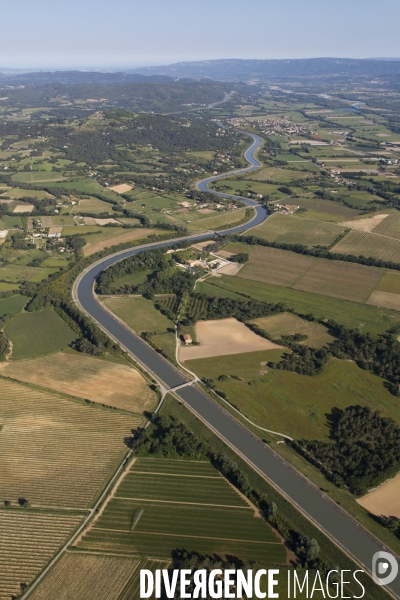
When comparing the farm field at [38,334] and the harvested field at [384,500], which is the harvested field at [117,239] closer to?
the farm field at [38,334]

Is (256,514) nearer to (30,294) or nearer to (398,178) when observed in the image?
(30,294)

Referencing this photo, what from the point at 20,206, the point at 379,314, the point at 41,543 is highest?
the point at 20,206

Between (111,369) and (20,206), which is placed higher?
(20,206)

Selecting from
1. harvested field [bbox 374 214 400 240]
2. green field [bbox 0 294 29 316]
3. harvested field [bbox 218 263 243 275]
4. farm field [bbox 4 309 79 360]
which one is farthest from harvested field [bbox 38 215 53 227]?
harvested field [bbox 374 214 400 240]

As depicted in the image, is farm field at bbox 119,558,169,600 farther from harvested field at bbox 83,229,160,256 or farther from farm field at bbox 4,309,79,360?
harvested field at bbox 83,229,160,256

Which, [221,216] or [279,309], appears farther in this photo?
[221,216]

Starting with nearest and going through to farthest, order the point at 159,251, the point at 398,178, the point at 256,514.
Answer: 1. the point at 256,514
2. the point at 159,251
3. the point at 398,178

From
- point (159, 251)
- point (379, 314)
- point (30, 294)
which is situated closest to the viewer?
point (379, 314)

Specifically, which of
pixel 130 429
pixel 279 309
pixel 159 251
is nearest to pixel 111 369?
pixel 130 429

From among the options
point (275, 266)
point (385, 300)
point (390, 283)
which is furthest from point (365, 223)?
point (385, 300)
